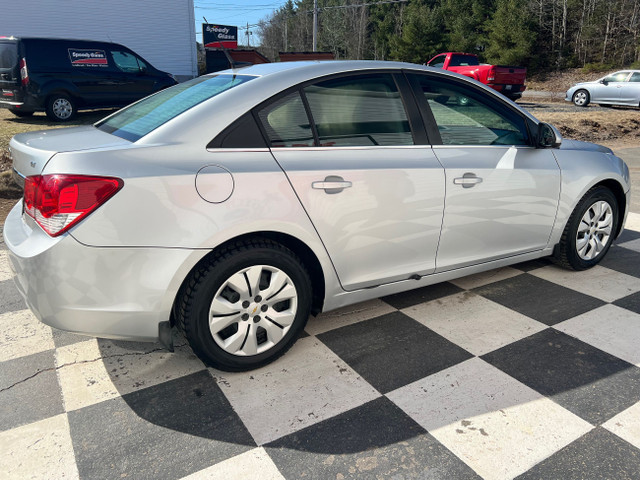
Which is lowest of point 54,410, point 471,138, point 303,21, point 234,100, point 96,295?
point 54,410

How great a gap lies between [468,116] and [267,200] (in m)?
1.52

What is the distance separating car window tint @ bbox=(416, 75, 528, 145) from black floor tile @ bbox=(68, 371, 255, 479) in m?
1.93

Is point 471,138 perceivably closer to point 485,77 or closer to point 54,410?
point 54,410

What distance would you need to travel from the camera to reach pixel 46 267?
2.13m

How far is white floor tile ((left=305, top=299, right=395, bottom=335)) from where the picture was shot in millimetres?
3041

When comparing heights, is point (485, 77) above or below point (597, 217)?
above

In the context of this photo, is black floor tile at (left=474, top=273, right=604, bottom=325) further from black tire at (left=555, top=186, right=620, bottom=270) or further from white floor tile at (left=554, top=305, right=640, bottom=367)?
black tire at (left=555, top=186, right=620, bottom=270)

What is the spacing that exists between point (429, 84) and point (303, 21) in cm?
7866

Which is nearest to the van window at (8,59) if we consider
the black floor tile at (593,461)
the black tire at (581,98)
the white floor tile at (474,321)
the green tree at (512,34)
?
the white floor tile at (474,321)

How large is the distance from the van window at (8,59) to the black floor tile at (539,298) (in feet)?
35.6

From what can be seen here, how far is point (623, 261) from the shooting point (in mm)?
4195

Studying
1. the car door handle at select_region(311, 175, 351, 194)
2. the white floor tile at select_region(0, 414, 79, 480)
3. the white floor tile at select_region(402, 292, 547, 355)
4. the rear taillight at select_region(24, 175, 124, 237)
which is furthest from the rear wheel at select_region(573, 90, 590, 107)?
the white floor tile at select_region(0, 414, 79, 480)

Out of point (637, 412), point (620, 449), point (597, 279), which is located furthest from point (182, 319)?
point (597, 279)

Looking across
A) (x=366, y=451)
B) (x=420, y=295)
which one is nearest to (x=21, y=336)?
(x=366, y=451)
